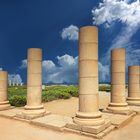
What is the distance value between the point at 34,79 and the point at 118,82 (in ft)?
21.1

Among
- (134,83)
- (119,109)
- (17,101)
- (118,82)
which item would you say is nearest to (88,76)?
(118,82)

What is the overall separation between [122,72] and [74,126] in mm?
6951

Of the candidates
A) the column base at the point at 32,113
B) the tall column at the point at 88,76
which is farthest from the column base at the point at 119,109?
the column base at the point at 32,113

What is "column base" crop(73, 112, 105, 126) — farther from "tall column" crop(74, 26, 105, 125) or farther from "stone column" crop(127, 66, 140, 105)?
"stone column" crop(127, 66, 140, 105)

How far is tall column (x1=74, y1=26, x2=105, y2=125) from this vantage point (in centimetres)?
1212

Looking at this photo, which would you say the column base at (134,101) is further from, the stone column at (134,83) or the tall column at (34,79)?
the tall column at (34,79)

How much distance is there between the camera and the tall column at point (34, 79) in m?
15.8

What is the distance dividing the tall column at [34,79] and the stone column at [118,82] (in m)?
5.56

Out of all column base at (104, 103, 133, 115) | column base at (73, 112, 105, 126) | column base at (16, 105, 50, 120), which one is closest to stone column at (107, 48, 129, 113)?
column base at (104, 103, 133, 115)

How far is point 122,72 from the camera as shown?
16984 mm

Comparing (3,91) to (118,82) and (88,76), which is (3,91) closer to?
(118,82)

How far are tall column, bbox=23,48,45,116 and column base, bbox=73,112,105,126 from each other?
4301 mm

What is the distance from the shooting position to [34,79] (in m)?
16.0

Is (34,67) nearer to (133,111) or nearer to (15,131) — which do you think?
(15,131)
